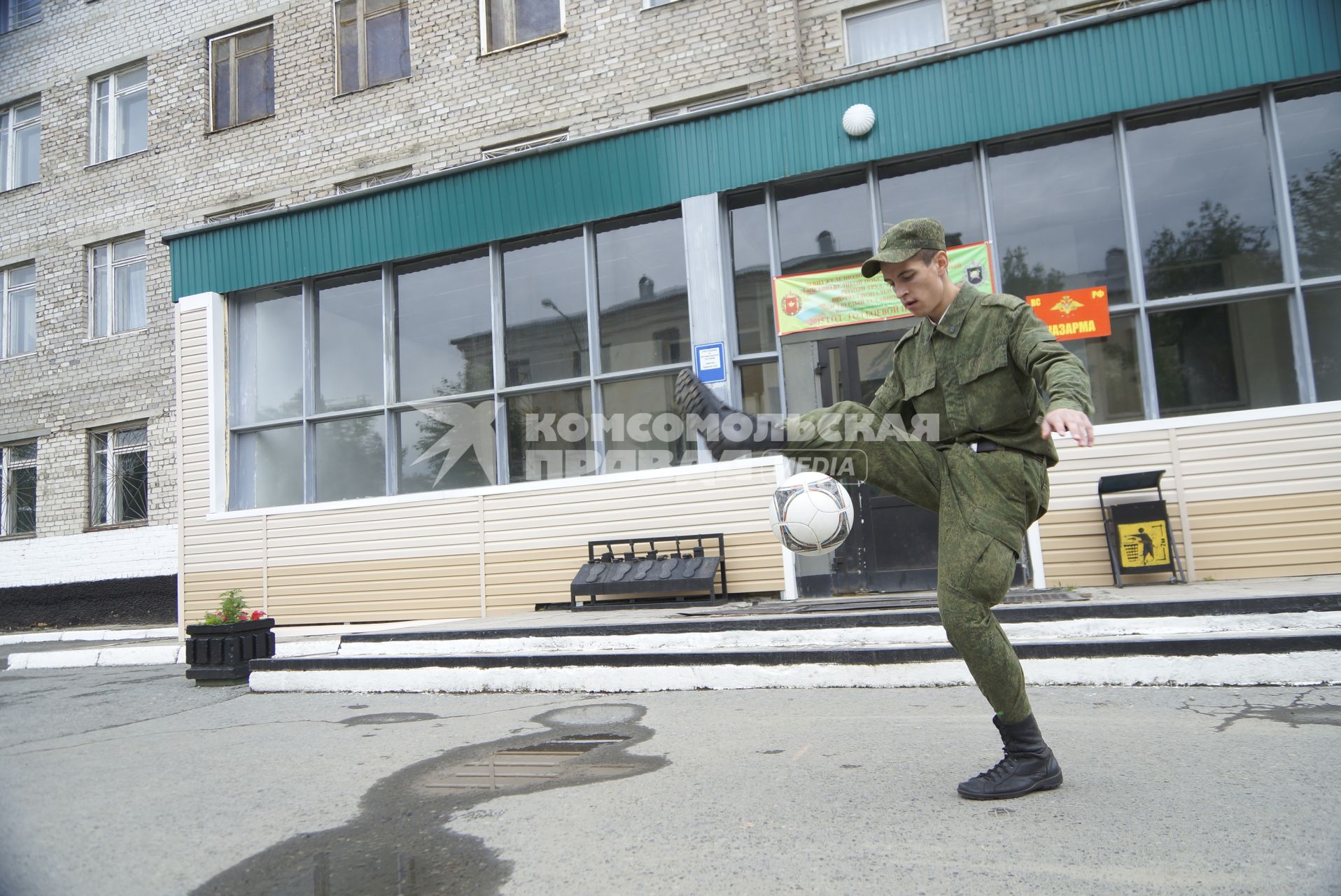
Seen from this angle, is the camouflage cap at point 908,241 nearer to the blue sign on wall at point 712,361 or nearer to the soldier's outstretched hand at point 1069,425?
the soldier's outstretched hand at point 1069,425

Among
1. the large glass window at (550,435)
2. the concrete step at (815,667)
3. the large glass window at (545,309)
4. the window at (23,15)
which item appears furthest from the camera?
the window at (23,15)

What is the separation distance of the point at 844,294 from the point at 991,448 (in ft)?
21.7

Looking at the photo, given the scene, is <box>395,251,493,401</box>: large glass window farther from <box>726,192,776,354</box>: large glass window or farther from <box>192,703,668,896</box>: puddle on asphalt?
<box>192,703,668,896</box>: puddle on asphalt

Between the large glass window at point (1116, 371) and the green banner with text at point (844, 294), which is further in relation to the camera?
the green banner with text at point (844, 294)

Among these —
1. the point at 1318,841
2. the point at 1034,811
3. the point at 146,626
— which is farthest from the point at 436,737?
the point at 146,626

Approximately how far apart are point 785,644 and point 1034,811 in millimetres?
3450

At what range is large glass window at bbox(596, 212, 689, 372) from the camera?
10406 mm

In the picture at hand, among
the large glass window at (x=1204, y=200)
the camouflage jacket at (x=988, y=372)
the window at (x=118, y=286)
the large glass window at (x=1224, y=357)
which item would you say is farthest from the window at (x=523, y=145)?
the camouflage jacket at (x=988, y=372)

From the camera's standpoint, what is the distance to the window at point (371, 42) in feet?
47.7

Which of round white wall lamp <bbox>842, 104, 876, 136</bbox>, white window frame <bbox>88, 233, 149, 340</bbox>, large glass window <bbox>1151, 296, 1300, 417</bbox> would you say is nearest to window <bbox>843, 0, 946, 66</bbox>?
round white wall lamp <bbox>842, 104, 876, 136</bbox>

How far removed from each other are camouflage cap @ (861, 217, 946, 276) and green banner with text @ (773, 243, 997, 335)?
19.5 ft

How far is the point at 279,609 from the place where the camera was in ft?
39.1

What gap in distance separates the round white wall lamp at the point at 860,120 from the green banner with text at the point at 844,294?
1.38 meters

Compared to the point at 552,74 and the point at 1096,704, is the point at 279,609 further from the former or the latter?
the point at 1096,704
